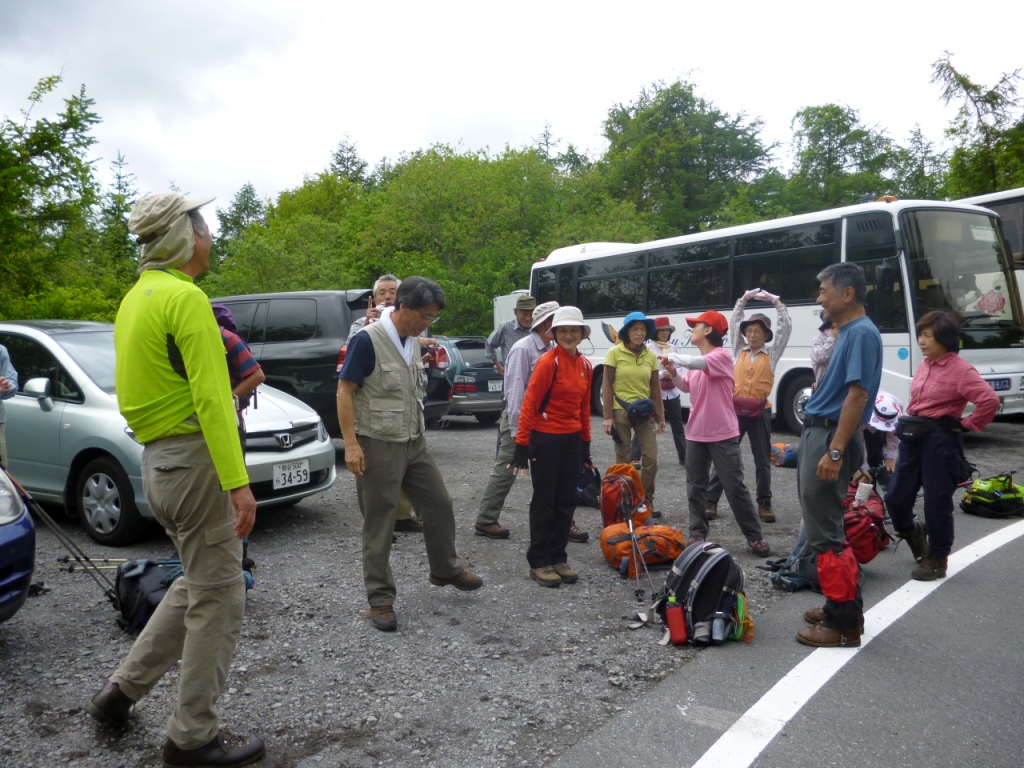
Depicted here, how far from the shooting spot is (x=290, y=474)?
20.2 ft

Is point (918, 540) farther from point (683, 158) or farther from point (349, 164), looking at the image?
point (349, 164)

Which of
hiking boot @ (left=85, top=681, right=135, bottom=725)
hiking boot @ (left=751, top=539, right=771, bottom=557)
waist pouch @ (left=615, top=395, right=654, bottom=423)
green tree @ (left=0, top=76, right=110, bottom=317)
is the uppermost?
green tree @ (left=0, top=76, right=110, bottom=317)

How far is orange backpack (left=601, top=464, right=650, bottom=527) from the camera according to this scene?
600cm

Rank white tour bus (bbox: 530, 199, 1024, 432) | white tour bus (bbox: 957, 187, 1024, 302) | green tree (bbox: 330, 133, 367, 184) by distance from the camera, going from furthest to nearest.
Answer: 1. green tree (bbox: 330, 133, 367, 184)
2. white tour bus (bbox: 957, 187, 1024, 302)
3. white tour bus (bbox: 530, 199, 1024, 432)

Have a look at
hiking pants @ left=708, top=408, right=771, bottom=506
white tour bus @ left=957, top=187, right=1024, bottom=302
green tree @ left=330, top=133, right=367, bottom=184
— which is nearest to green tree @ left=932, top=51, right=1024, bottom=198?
white tour bus @ left=957, top=187, right=1024, bottom=302

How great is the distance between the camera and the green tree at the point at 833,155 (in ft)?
125

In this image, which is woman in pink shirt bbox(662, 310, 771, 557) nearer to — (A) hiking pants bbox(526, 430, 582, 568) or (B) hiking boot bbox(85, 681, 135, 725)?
(A) hiking pants bbox(526, 430, 582, 568)

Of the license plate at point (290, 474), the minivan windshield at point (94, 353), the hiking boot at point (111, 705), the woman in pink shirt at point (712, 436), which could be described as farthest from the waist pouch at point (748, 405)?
the hiking boot at point (111, 705)

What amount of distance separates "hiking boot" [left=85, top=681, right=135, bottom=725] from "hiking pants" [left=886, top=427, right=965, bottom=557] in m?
4.45

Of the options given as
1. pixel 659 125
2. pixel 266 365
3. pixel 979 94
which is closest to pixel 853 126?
pixel 659 125

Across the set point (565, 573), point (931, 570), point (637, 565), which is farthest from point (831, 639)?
point (565, 573)

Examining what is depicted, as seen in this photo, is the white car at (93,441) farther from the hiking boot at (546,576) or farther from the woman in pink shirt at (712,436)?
the woman in pink shirt at (712,436)

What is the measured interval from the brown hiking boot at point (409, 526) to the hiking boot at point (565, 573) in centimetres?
159

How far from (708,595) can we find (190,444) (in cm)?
269
